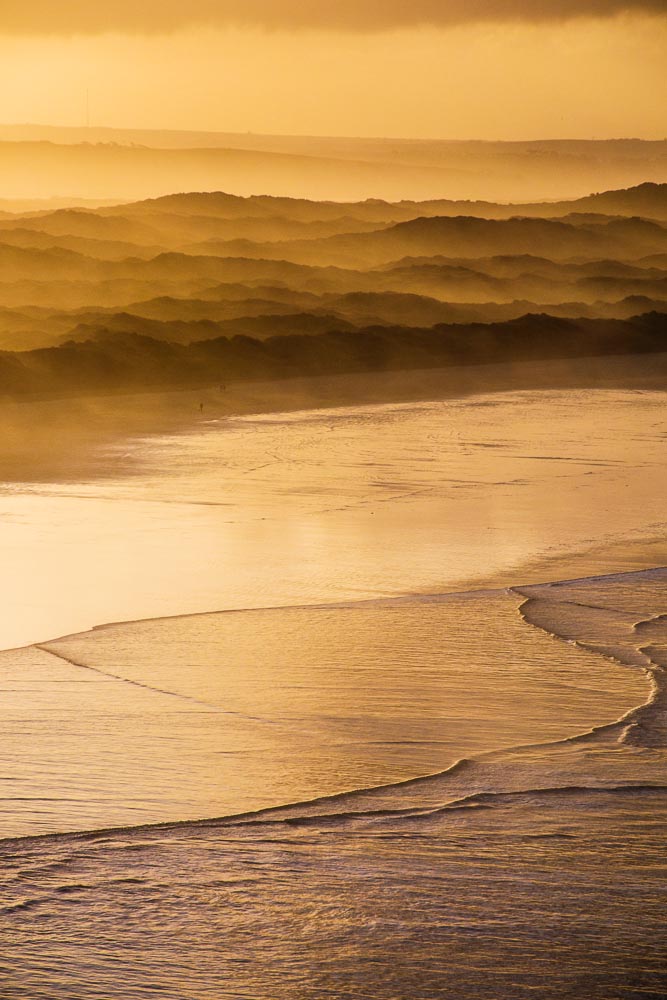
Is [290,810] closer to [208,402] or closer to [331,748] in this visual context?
[331,748]

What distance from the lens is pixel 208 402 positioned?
66.9 ft

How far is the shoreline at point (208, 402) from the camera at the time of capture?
14406 mm

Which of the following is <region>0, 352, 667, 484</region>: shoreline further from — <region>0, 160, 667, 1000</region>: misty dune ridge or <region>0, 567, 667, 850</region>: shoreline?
<region>0, 567, 667, 850</region>: shoreline

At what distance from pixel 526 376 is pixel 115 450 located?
11.7 meters

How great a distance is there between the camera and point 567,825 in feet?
16.3

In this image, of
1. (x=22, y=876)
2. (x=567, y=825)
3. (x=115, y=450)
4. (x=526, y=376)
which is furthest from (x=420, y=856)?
(x=526, y=376)

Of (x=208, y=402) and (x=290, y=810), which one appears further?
(x=208, y=402)

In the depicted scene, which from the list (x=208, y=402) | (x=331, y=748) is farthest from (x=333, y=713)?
(x=208, y=402)

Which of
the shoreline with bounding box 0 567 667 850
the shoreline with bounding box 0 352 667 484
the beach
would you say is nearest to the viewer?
the beach

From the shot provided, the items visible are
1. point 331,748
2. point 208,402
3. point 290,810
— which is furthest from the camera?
point 208,402

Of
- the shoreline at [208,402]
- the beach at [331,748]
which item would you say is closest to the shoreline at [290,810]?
the beach at [331,748]

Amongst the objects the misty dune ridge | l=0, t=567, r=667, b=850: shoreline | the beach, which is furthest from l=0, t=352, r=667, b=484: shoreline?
l=0, t=567, r=667, b=850: shoreline

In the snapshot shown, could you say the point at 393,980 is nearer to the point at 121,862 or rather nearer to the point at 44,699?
the point at 121,862

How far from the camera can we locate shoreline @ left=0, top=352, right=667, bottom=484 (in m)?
14.4
